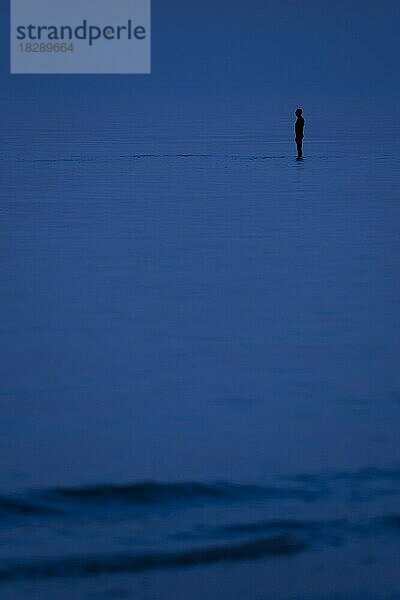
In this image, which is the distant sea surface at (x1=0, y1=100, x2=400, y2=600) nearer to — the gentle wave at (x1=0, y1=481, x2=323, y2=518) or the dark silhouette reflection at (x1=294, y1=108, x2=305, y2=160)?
the gentle wave at (x1=0, y1=481, x2=323, y2=518)

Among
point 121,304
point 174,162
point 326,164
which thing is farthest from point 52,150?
point 121,304

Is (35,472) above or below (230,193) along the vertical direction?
below

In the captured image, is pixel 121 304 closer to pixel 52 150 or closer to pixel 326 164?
pixel 326 164

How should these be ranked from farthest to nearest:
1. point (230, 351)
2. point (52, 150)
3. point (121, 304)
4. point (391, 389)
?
point (52, 150)
point (121, 304)
point (230, 351)
point (391, 389)

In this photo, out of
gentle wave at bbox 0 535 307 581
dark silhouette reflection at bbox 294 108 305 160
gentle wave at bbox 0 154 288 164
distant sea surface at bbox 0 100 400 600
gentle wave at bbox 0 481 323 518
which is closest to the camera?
gentle wave at bbox 0 535 307 581

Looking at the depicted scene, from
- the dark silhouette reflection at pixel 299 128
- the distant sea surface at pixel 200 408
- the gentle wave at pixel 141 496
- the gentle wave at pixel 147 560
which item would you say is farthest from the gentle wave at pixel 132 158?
the gentle wave at pixel 147 560

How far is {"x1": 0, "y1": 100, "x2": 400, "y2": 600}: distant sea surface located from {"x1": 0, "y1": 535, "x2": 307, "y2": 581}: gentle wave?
0.01 meters

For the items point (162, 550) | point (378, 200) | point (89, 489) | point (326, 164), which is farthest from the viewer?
point (326, 164)

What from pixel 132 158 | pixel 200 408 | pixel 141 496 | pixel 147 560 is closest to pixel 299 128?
pixel 132 158

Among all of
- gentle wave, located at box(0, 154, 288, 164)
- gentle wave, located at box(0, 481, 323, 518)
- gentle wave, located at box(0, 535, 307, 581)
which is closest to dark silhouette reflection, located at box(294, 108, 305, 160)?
gentle wave, located at box(0, 154, 288, 164)

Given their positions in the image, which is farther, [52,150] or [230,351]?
[52,150]

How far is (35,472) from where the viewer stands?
8133 mm

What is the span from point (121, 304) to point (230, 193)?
12587 millimetres

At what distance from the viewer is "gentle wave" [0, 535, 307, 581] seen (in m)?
6.57
